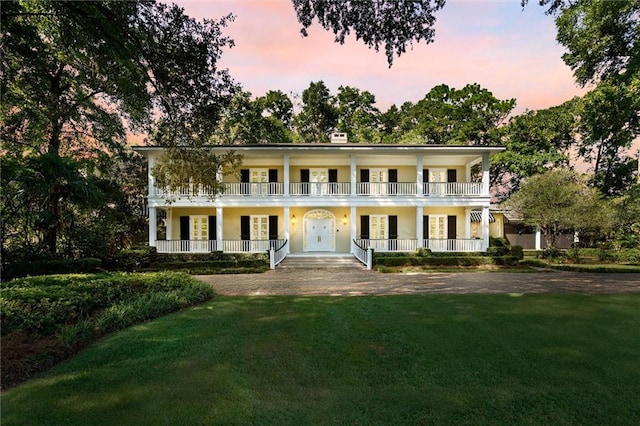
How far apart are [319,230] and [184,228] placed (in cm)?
833

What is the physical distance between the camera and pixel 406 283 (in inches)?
474

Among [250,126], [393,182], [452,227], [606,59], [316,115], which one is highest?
[316,115]

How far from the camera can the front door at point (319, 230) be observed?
67.9 ft

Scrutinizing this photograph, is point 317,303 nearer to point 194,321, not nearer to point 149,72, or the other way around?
point 194,321

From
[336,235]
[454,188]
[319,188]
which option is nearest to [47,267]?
[319,188]

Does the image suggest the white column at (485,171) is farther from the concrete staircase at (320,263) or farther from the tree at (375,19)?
the tree at (375,19)

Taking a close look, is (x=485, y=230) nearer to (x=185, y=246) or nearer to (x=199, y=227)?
(x=199, y=227)

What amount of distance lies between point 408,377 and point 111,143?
62.1 ft

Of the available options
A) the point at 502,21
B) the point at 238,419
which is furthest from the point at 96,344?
the point at 502,21

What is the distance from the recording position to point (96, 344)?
541 centimetres

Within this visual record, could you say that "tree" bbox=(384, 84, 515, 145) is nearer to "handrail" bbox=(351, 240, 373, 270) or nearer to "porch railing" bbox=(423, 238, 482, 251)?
"porch railing" bbox=(423, 238, 482, 251)

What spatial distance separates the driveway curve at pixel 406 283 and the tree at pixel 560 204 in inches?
193

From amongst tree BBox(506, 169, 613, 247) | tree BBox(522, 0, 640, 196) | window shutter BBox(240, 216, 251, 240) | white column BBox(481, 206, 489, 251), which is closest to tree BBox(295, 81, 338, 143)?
window shutter BBox(240, 216, 251, 240)

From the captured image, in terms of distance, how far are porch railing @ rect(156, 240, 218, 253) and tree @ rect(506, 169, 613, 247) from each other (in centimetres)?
1908
